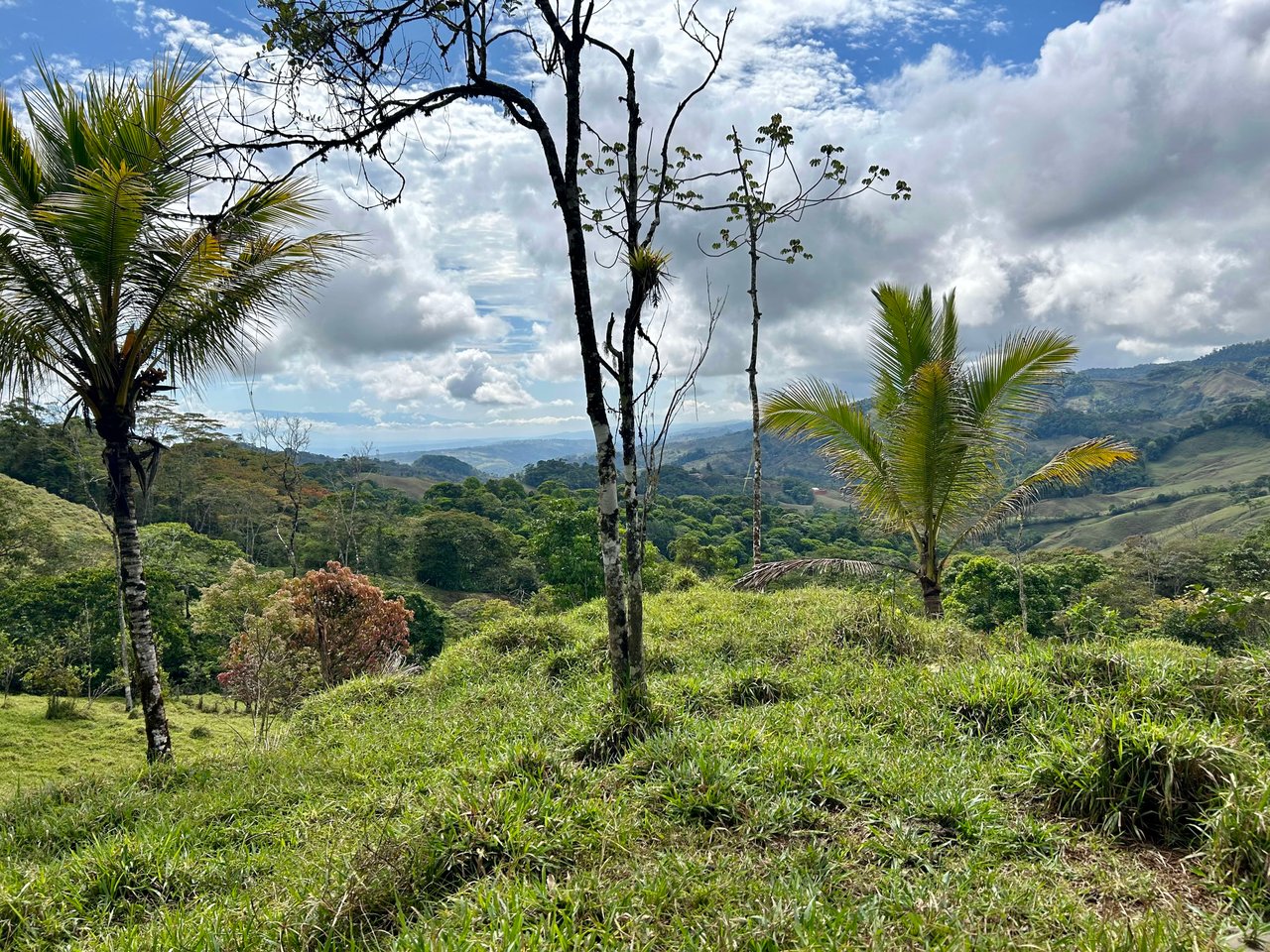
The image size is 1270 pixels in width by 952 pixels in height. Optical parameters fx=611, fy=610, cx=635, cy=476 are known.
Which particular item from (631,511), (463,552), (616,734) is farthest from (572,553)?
(616,734)

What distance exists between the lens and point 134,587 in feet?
20.2

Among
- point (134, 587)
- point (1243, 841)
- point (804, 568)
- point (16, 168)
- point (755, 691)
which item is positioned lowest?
point (755, 691)

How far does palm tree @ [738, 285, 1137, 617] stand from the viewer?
309 inches

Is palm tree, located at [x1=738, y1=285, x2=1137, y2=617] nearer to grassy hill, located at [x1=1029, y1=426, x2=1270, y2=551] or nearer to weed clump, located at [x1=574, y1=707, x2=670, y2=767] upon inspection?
weed clump, located at [x1=574, y1=707, x2=670, y2=767]

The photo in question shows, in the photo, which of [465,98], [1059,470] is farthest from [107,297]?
[1059,470]

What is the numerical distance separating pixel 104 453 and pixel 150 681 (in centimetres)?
236

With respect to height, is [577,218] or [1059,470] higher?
[577,218]

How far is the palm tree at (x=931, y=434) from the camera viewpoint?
25.7 feet

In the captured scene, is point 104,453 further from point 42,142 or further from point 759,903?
point 759,903

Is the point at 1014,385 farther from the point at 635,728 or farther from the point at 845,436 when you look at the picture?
the point at 635,728

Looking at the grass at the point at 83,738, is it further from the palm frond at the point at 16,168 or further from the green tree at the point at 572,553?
the green tree at the point at 572,553

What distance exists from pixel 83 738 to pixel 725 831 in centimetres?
1690

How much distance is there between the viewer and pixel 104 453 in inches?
241

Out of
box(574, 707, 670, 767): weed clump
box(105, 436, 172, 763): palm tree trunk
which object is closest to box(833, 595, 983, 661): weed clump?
box(574, 707, 670, 767): weed clump
